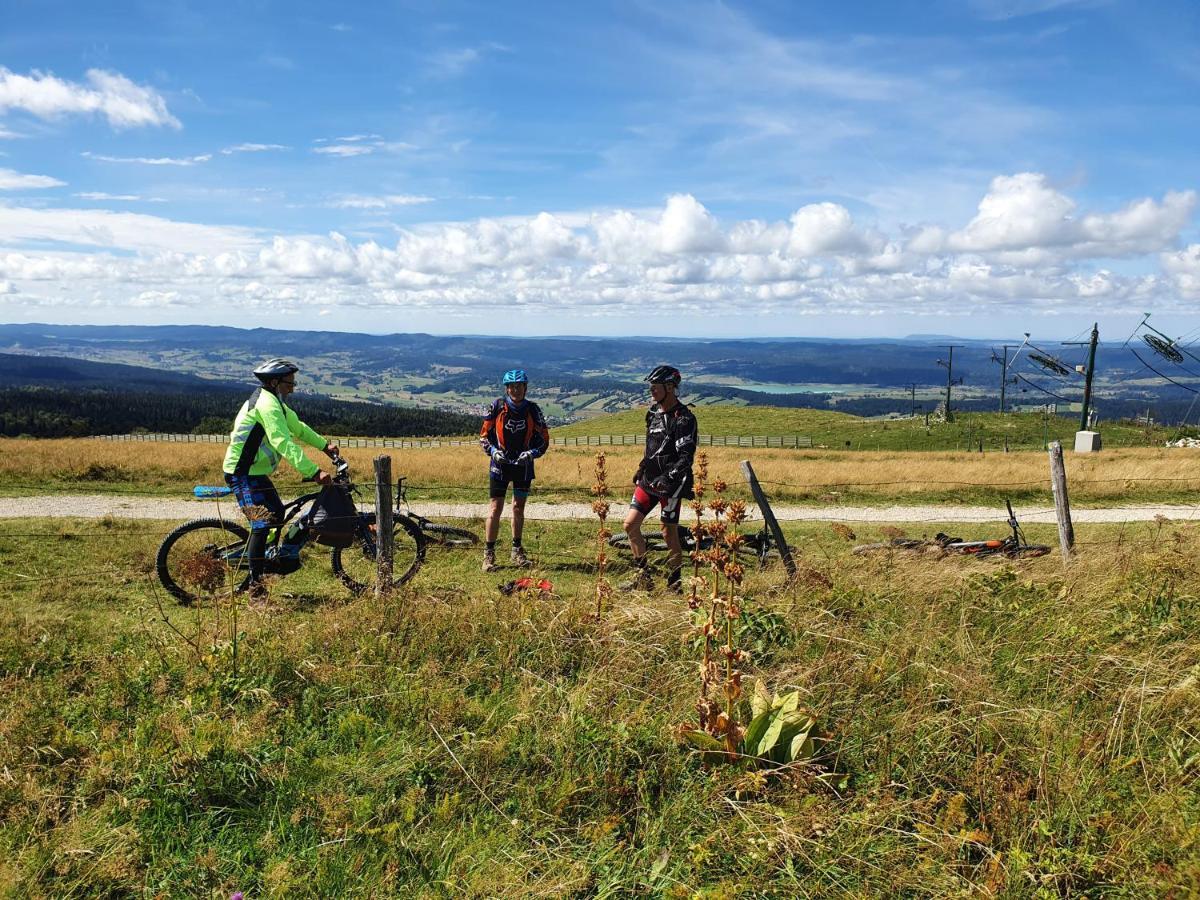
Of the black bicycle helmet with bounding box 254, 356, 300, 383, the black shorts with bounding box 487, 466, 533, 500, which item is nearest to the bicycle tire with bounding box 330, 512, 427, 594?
the black shorts with bounding box 487, 466, 533, 500

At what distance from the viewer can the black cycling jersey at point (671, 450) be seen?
26.5ft

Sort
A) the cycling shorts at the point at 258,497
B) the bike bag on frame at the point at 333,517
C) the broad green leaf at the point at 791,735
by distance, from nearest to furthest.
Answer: the broad green leaf at the point at 791,735 < the cycling shorts at the point at 258,497 < the bike bag on frame at the point at 333,517

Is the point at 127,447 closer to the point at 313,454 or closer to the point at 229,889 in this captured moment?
the point at 313,454

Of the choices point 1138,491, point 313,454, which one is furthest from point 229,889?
point 313,454

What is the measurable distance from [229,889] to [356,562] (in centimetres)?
565

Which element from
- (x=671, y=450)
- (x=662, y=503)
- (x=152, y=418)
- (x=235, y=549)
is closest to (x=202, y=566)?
(x=235, y=549)

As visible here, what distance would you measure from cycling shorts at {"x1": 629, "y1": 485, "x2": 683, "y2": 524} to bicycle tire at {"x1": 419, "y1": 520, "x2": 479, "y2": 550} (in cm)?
354

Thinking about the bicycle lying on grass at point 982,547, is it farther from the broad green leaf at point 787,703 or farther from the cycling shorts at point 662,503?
the broad green leaf at point 787,703

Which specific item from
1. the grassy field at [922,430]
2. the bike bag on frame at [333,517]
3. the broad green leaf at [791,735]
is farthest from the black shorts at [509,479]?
the grassy field at [922,430]

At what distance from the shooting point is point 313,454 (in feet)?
127

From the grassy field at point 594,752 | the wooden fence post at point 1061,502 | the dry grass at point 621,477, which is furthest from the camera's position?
the dry grass at point 621,477

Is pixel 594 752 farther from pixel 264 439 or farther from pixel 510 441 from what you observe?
pixel 510 441

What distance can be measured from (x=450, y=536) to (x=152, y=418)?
163 meters

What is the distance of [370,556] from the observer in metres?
8.25
